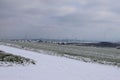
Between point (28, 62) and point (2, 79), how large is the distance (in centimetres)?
1144

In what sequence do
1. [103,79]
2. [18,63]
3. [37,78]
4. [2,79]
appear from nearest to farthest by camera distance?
[2,79] < [37,78] < [103,79] < [18,63]

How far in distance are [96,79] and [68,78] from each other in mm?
2331

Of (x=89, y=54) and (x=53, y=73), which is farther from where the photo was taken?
(x=89, y=54)

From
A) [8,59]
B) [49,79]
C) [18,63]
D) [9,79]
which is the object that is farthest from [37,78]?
[8,59]

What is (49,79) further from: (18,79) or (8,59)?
(8,59)

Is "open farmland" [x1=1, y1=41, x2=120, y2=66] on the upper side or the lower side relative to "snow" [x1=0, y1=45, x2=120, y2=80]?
lower

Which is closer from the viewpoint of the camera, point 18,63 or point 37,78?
point 37,78

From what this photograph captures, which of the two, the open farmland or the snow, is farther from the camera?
the open farmland

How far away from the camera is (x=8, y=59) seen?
28797 millimetres

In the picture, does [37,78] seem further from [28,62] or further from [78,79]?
[28,62]

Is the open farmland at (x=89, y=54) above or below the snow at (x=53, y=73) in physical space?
below

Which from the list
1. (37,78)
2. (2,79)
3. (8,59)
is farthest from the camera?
(8,59)

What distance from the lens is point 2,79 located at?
16609mm

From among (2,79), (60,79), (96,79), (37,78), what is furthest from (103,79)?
(2,79)
